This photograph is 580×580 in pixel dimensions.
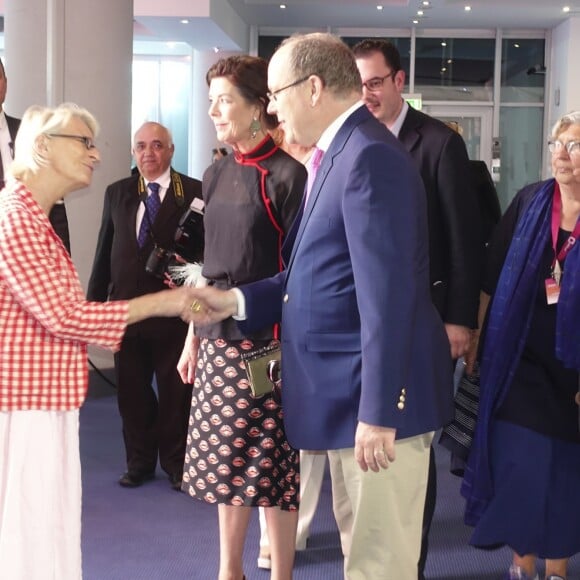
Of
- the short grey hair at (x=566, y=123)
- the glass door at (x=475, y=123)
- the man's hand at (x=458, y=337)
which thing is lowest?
the man's hand at (x=458, y=337)

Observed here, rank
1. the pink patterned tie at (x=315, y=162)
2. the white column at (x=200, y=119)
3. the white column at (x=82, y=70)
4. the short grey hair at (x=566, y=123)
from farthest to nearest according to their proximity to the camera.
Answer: the white column at (x=200, y=119) < the white column at (x=82, y=70) < the short grey hair at (x=566, y=123) < the pink patterned tie at (x=315, y=162)

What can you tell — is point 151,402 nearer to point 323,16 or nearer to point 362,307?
point 362,307

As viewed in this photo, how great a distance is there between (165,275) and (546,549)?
1.96 m

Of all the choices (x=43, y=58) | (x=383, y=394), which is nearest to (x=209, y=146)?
(x=43, y=58)

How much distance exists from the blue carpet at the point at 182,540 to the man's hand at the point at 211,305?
1206mm

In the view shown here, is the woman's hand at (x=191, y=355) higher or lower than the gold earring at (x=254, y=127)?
lower

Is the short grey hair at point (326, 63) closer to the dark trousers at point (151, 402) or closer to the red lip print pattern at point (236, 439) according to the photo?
the red lip print pattern at point (236, 439)

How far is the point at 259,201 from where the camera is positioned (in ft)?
9.38

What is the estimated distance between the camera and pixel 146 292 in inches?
181

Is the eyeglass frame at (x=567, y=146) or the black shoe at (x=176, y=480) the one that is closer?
the eyeglass frame at (x=567, y=146)

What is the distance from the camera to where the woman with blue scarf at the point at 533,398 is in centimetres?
307

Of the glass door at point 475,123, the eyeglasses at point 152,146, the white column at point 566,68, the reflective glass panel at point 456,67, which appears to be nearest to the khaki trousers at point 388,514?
the eyeglasses at point 152,146

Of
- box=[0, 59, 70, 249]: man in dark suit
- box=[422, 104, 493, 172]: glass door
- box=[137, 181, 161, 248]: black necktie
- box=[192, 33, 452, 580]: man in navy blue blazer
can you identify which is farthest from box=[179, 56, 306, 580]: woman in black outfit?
box=[422, 104, 493, 172]: glass door

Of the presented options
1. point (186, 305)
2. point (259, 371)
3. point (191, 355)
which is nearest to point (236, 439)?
point (259, 371)
